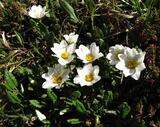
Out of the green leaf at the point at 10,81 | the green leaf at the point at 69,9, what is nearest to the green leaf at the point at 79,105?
the green leaf at the point at 10,81

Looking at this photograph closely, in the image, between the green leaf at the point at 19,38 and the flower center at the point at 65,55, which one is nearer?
the flower center at the point at 65,55

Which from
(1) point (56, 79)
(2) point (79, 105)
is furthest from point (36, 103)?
(2) point (79, 105)

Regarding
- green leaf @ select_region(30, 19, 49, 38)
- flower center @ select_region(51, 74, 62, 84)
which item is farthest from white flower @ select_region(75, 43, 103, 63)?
green leaf @ select_region(30, 19, 49, 38)

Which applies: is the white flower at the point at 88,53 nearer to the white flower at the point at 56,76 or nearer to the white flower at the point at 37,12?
the white flower at the point at 56,76

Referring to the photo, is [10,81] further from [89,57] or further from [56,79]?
[89,57]

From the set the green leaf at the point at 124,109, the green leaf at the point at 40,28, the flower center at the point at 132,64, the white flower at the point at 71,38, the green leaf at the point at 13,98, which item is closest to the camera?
the green leaf at the point at 124,109
